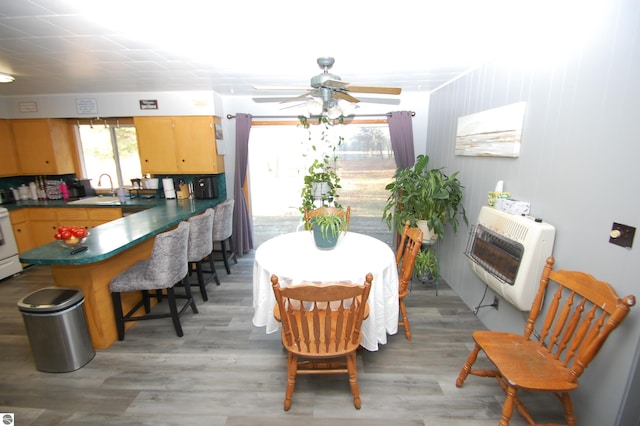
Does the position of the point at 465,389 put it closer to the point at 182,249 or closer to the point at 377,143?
the point at 182,249

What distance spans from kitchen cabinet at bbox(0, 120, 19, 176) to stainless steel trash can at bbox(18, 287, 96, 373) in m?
3.09

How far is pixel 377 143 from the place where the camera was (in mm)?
4137

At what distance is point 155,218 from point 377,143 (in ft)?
10.1

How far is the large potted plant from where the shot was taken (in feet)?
9.37

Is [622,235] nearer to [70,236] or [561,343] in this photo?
[561,343]

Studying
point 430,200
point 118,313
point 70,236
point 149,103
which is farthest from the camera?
point 149,103

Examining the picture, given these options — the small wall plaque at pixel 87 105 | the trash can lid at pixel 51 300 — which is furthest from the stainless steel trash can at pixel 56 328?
the small wall plaque at pixel 87 105

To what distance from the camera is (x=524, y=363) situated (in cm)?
150

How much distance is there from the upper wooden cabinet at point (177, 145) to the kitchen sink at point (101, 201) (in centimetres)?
58

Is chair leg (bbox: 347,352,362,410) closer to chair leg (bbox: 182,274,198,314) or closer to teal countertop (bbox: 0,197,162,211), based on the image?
chair leg (bbox: 182,274,198,314)

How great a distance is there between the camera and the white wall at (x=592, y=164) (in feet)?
4.35

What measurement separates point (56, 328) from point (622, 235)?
3.52 meters

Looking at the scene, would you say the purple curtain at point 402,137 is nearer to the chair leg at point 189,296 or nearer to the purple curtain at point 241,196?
the purple curtain at point 241,196

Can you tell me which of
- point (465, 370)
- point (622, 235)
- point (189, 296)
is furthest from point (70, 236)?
point (622, 235)
